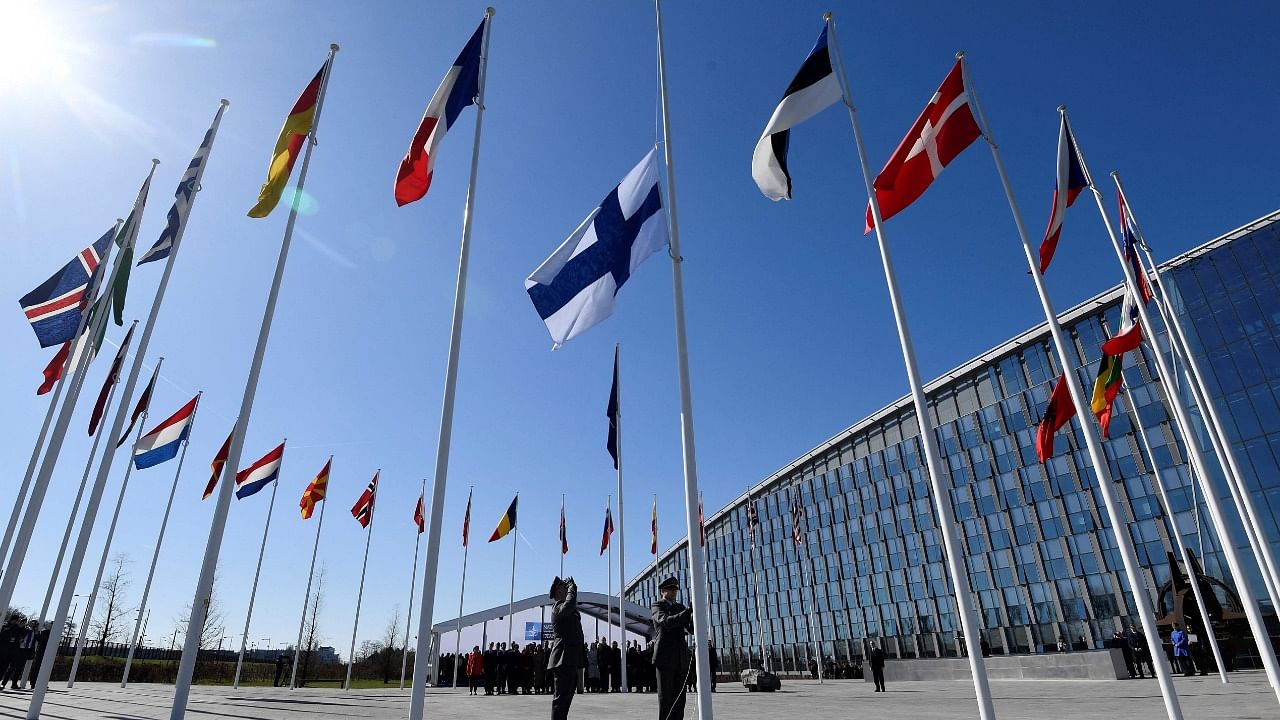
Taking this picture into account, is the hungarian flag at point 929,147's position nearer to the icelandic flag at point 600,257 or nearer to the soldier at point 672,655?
the icelandic flag at point 600,257

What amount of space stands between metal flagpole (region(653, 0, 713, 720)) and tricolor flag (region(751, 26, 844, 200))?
1107 millimetres

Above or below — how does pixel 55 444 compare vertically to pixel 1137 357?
below

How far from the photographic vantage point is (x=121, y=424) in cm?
1149

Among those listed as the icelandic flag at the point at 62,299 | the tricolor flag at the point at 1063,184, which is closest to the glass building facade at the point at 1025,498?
the tricolor flag at the point at 1063,184

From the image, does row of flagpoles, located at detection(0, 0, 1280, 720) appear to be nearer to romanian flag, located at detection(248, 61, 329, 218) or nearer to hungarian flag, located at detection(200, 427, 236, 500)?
romanian flag, located at detection(248, 61, 329, 218)

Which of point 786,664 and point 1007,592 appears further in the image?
point 786,664

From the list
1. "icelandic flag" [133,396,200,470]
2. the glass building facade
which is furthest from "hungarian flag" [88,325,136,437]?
the glass building facade

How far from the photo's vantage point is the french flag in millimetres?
9156

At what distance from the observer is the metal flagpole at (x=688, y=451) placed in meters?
5.85

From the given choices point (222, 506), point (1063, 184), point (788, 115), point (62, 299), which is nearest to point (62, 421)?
point (62, 299)

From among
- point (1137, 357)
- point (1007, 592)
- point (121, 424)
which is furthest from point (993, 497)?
point (121, 424)

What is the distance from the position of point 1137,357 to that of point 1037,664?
106 ft

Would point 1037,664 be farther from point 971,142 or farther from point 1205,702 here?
point 971,142

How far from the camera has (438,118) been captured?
937 cm
